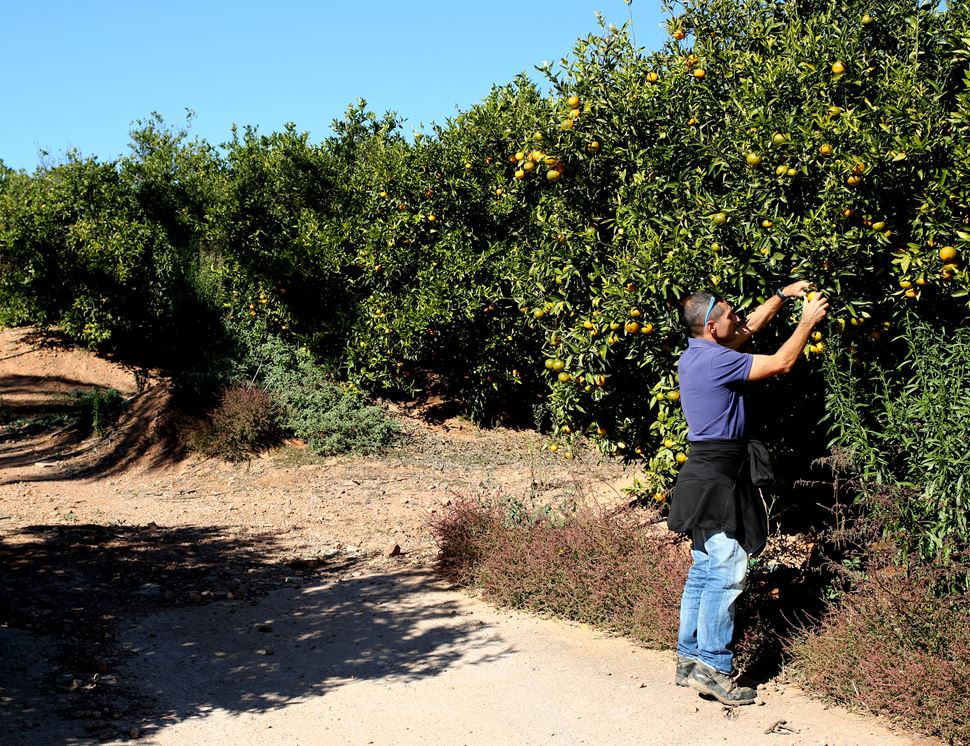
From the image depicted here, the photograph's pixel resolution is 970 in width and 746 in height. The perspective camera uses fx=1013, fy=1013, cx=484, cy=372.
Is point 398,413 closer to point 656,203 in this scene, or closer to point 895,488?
point 656,203

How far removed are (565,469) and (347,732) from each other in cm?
646

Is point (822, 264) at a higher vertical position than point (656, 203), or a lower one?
lower

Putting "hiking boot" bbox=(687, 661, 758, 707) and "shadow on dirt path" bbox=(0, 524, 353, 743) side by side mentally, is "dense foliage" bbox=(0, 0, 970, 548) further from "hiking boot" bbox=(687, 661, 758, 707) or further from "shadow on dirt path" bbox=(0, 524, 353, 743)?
"shadow on dirt path" bbox=(0, 524, 353, 743)

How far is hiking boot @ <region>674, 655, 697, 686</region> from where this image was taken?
501 cm

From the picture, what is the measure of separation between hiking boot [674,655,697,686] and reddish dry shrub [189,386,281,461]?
7.64 m

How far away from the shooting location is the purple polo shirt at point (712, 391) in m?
4.76

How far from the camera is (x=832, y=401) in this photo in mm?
4969

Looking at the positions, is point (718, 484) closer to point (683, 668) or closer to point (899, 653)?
point (683, 668)

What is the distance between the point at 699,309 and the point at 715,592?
1.34m

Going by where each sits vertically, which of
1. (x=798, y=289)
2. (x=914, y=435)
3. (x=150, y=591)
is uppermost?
(x=798, y=289)

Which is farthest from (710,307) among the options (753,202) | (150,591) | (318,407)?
(318,407)

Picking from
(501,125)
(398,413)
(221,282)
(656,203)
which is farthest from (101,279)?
(656,203)

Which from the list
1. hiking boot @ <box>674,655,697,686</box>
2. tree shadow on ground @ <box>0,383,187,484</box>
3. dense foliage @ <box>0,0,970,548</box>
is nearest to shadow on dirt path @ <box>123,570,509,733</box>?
hiking boot @ <box>674,655,697,686</box>

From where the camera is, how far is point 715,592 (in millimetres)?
4777
